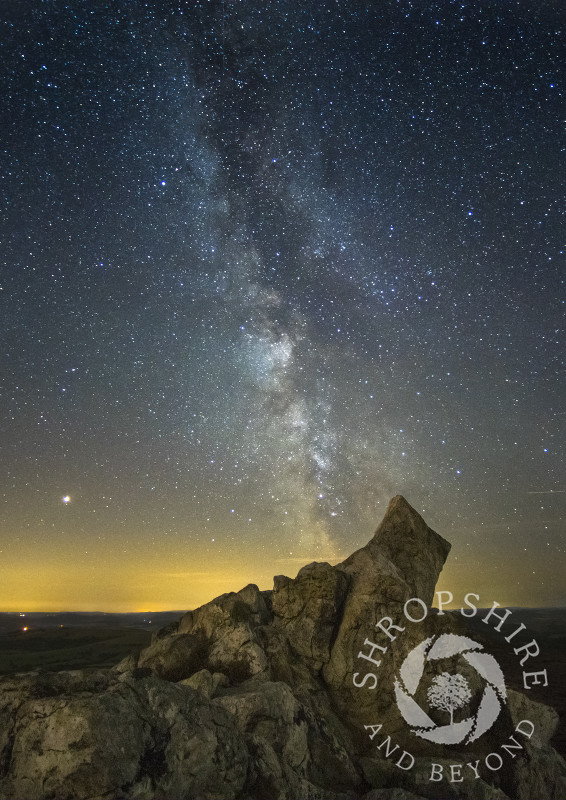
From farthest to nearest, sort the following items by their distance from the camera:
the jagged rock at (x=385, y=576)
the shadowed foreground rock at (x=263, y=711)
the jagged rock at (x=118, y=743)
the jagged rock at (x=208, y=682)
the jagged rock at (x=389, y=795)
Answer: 1. the jagged rock at (x=385, y=576)
2. the jagged rock at (x=208, y=682)
3. the jagged rock at (x=389, y=795)
4. the shadowed foreground rock at (x=263, y=711)
5. the jagged rock at (x=118, y=743)

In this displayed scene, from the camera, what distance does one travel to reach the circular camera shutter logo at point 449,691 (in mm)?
15598

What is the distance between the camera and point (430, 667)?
1664 centimetres

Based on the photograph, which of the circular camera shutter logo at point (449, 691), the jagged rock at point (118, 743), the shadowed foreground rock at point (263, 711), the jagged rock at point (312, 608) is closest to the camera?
the jagged rock at point (118, 743)

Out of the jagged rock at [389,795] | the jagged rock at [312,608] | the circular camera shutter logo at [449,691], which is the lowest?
the jagged rock at [389,795]

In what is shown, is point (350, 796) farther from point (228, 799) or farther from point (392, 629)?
point (392, 629)

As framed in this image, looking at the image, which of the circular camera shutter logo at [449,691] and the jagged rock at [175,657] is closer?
the circular camera shutter logo at [449,691]

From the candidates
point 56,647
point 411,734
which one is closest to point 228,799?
point 411,734

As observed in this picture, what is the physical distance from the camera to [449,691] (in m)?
16.3

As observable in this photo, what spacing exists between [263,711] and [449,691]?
23.9 feet

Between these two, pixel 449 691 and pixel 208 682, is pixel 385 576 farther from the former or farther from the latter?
pixel 208 682

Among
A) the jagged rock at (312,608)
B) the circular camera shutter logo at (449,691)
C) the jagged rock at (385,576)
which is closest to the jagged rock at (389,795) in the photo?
the circular camera shutter logo at (449,691)

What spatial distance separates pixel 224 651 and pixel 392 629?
18.7ft

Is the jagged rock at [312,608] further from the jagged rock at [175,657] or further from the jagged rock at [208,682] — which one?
the jagged rock at [208,682]

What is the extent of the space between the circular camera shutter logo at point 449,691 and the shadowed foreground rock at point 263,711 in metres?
0.35
